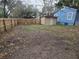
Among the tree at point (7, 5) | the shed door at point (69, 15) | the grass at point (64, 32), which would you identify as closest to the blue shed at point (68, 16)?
the shed door at point (69, 15)

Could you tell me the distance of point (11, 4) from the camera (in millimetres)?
37688

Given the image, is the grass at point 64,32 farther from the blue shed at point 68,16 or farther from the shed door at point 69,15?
the shed door at point 69,15

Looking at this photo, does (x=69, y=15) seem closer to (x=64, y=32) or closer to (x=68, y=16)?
(x=68, y=16)

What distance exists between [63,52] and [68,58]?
927 mm

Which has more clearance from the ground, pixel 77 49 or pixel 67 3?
pixel 67 3

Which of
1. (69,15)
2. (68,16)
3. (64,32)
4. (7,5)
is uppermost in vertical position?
(7,5)

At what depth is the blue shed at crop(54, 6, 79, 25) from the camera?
2864 centimetres

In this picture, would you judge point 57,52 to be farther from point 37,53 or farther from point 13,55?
point 13,55

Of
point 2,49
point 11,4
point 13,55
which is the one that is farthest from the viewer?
point 11,4

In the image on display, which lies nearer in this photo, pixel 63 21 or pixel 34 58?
pixel 34 58

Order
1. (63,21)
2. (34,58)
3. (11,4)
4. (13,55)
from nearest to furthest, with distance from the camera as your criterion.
Result: (34,58) < (13,55) < (63,21) < (11,4)

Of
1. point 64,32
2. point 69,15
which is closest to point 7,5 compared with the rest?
point 69,15

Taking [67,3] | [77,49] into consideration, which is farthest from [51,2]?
[77,49]

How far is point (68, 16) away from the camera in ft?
97.6
